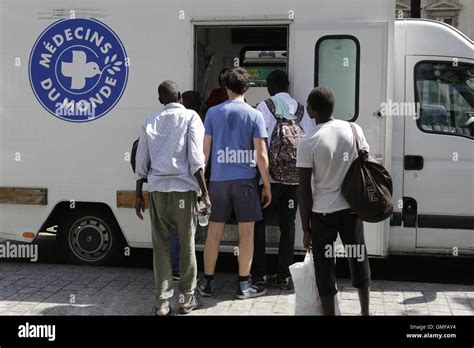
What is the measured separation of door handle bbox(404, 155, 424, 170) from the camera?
5.92m

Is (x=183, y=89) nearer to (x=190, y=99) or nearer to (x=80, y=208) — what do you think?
(x=190, y=99)

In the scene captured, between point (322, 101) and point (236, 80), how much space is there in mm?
1280

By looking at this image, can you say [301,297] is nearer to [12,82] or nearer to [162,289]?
[162,289]

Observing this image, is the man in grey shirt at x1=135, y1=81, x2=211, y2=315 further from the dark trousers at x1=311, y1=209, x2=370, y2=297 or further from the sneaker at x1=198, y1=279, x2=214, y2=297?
the dark trousers at x1=311, y1=209, x2=370, y2=297

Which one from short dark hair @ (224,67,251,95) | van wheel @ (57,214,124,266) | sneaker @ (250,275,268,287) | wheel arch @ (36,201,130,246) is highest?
short dark hair @ (224,67,251,95)

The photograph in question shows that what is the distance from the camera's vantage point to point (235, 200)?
533 cm

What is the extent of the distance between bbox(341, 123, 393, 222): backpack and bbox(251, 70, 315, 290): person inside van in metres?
1.35

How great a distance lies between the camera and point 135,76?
6016 millimetres

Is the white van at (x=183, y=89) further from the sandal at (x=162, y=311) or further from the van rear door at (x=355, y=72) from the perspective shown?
the sandal at (x=162, y=311)

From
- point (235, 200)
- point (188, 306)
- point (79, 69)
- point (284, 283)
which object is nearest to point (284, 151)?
point (235, 200)

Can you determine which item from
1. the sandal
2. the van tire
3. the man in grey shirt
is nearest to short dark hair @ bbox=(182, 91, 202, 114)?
the man in grey shirt

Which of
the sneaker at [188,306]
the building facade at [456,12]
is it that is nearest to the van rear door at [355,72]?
the sneaker at [188,306]

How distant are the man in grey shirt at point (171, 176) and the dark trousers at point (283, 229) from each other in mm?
830
